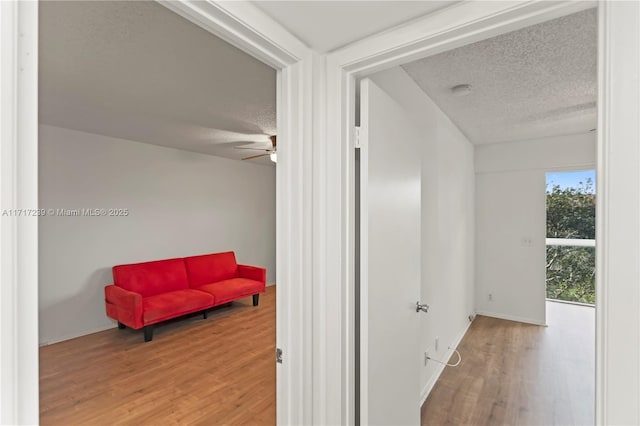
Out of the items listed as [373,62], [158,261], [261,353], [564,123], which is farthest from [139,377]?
[564,123]

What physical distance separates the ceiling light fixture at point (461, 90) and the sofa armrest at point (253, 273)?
144 inches

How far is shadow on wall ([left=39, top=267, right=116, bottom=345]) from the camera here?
3363 mm

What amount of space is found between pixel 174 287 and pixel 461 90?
13.4 feet

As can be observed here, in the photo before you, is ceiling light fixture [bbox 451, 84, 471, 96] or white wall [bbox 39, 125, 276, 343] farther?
white wall [bbox 39, 125, 276, 343]

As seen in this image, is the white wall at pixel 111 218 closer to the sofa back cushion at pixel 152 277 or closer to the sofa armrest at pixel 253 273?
the sofa back cushion at pixel 152 277

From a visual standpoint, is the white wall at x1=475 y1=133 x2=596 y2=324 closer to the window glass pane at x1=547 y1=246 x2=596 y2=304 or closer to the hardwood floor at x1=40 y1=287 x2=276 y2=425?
the window glass pane at x1=547 y1=246 x2=596 y2=304

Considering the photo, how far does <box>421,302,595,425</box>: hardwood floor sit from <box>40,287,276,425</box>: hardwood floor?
1.41m

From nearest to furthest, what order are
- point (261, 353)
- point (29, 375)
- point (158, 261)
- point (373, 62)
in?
point (29, 375) → point (373, 62) → point (261, 353) → point (158, 261)

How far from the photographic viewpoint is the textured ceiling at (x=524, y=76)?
1691 mm

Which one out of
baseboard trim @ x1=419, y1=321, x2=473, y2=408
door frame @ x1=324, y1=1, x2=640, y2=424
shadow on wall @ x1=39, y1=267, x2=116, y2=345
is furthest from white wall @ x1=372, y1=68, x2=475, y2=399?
shadow on wall @ x1=39, y1=267, x2=116, y2=345

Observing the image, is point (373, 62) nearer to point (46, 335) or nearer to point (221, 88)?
point (221, 88)

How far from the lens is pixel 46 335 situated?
335 cm

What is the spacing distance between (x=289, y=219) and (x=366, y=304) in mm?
495
